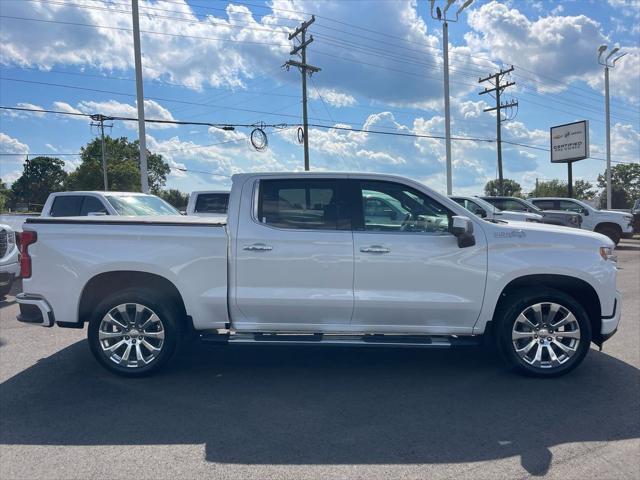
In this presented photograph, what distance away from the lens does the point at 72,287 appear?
4816mm

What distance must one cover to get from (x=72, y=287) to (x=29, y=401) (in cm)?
106

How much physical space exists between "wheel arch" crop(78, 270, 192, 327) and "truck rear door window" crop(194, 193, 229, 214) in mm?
7270

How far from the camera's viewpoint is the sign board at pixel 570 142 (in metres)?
29.8

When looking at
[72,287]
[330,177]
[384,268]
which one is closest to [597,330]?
[384,268]

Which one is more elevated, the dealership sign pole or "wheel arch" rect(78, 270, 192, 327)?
the dealership sign pole

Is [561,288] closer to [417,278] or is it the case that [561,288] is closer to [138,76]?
[417,278]

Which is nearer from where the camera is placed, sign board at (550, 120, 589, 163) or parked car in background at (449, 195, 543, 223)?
parked car in background at (449, 195, 543, 223)

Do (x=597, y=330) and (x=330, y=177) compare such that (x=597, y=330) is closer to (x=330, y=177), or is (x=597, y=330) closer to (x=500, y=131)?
(x=330, y=177)

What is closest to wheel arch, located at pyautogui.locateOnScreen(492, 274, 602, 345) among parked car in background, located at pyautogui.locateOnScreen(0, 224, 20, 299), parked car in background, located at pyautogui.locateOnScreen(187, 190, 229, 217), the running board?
the running board

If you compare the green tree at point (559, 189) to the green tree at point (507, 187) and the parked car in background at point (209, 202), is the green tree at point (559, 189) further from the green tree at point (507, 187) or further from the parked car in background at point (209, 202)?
the parked car in background at point (209, 202)

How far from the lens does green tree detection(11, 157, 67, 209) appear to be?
314 feet

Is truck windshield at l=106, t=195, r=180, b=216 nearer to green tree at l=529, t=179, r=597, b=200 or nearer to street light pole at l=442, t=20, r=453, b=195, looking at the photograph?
street light pole at l=442, t=20, r=453, b=195

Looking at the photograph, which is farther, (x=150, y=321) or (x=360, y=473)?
(x=150, y=321)

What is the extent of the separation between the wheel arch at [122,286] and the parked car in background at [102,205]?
19.0 ft
